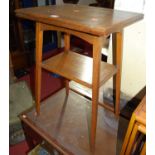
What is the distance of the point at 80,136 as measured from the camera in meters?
1.06

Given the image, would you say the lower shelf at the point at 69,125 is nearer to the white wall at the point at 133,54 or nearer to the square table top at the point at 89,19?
the white wall at the point at 133,54

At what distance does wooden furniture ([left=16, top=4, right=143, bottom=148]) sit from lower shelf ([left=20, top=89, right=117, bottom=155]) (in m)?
0.09

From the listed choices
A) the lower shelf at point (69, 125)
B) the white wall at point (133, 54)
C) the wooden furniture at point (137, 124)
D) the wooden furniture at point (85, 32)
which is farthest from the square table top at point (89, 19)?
the lower shelf at point (69, 125)

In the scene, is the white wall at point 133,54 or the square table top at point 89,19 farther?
the white wall at point 133,54

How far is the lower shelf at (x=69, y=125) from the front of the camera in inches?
39.1

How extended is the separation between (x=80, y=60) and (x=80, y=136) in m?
0.43

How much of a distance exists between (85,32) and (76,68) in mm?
320

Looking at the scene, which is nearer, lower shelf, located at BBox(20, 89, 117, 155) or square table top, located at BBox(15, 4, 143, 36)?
square table top, located at BBox(15, 4, 143, 36)

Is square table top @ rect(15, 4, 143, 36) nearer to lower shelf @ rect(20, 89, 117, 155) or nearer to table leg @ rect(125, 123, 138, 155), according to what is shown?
table leg @ rect(125, 123, 138, 155)

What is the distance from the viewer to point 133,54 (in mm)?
1103

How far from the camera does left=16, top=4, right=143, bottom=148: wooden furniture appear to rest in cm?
71

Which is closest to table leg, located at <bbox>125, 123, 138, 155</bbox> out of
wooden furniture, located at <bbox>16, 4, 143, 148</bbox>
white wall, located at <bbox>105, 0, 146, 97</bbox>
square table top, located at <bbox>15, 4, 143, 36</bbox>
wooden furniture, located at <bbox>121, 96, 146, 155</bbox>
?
wooden furniture, located at <bbox>121, 96, 146, 155</bbox>

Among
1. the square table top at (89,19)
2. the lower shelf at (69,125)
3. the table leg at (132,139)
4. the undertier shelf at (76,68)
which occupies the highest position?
the square table top at (89,19)

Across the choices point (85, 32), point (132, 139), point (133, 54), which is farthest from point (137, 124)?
point (133, 54)
